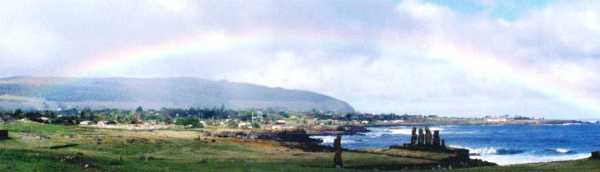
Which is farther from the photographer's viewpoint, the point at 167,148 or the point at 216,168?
the point at 167,148

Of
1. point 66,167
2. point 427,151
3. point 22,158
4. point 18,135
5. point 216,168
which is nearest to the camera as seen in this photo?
point 66,167

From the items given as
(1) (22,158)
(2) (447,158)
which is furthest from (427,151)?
(1) (22,158)

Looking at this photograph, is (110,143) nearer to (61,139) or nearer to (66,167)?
(61,139)

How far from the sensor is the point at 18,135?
78.4 meters

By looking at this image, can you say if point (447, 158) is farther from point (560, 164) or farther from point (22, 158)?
point (22, 158)

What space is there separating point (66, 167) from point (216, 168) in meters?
11.2

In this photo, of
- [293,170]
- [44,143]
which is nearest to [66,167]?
[293,170]

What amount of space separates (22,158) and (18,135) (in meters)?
32.5

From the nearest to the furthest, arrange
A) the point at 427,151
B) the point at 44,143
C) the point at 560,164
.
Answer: the point at 560,164, the point at 44,143, the point at 427,151

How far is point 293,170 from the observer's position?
52.4 meters

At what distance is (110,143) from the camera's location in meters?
79.8

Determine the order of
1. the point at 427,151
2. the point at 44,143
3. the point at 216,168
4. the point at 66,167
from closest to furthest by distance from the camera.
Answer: the point at 66,167, the point at 216,168, the point at 44,143, the point at 427,151

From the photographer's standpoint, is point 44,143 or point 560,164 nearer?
point 560,164

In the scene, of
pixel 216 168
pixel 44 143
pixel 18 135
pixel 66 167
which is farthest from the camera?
pixel 18 135
